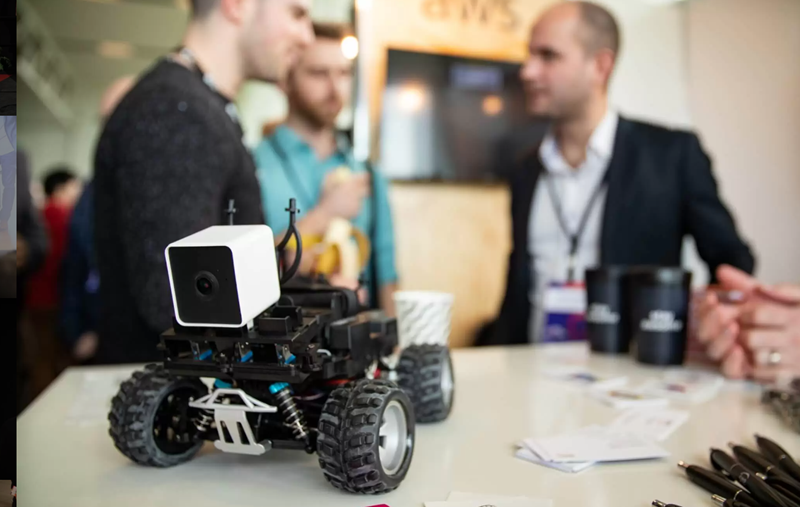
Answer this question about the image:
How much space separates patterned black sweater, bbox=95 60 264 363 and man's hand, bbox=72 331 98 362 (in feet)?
5.35

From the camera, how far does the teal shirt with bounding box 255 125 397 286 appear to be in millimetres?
1901

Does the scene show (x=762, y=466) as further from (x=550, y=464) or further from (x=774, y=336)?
(x=774, y=336)

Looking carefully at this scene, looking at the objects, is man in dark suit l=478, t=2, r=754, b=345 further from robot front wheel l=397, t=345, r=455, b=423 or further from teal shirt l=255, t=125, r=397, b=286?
robot front wheel l=397, t=345, r=455, b=423

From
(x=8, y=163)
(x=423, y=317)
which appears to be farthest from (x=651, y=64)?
(x=8, y=163)

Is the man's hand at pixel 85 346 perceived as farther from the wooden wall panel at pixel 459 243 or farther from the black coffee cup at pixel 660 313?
the black coffee cup at pixel 660 313

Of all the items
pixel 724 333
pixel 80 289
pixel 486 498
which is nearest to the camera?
pixel 486 498

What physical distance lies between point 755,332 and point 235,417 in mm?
936

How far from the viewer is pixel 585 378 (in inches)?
43.2

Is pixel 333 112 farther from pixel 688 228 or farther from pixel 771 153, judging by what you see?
pixel 771 153

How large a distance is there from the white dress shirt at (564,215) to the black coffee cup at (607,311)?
776 mm

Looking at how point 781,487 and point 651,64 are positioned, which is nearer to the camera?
point 781,487

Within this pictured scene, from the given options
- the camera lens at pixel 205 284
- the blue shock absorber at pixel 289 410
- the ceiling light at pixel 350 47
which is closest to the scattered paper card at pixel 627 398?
the blue shock absorber at pixel 289 410

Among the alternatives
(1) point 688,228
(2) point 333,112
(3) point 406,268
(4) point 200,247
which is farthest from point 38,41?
(4) point 200,247

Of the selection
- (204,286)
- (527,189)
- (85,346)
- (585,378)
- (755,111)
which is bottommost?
(85,346)
